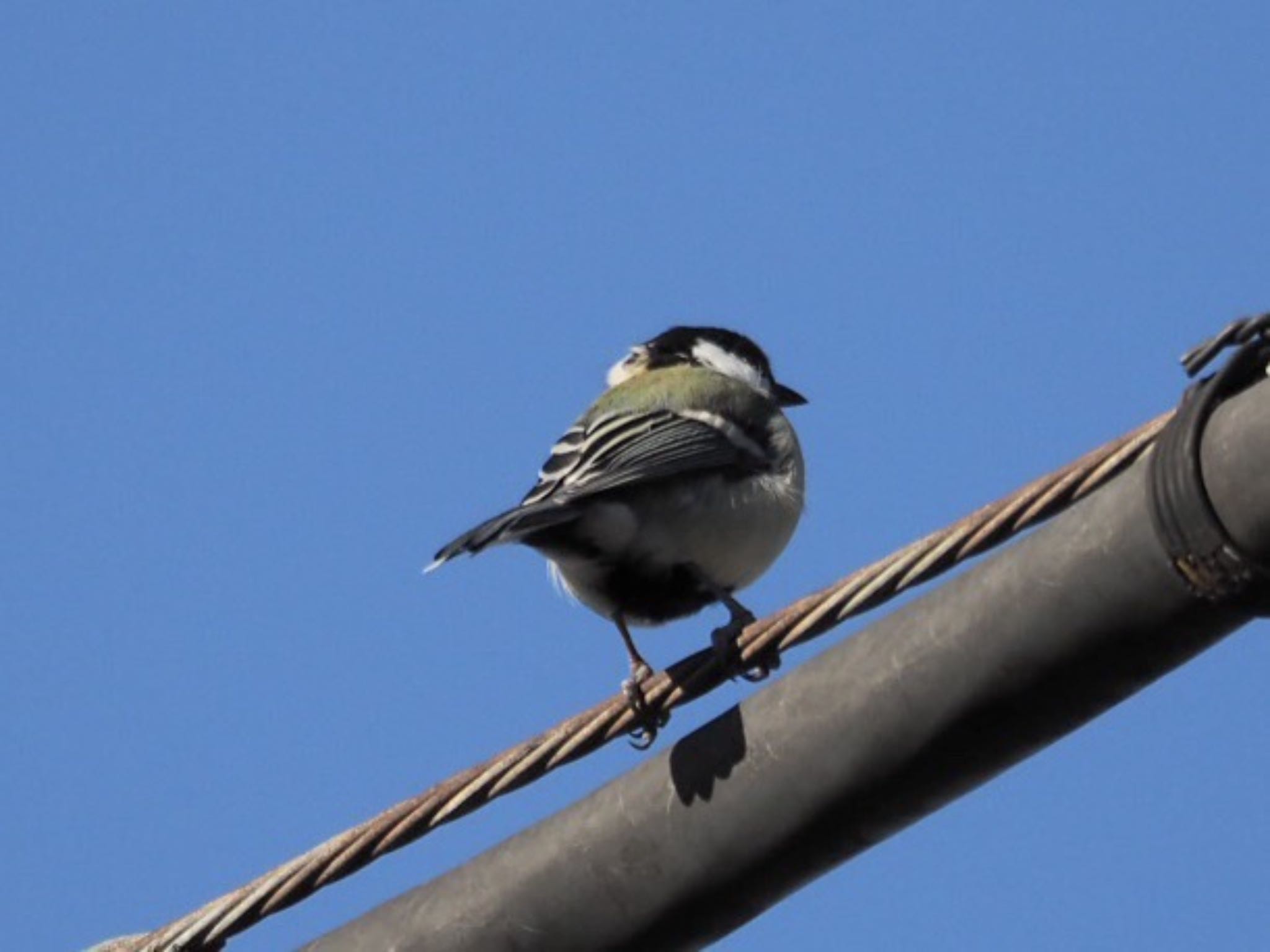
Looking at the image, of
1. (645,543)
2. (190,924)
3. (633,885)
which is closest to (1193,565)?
(633,885)

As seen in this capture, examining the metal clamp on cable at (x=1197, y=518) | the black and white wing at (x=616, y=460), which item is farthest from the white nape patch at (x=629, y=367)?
the metal clamp on cable at (x=1197, y=518)

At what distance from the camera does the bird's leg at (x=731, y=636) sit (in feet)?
12.1

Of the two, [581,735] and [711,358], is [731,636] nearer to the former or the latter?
[581,735]

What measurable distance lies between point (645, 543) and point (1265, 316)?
→ 292 cm

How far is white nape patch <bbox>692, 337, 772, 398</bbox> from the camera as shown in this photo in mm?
7055

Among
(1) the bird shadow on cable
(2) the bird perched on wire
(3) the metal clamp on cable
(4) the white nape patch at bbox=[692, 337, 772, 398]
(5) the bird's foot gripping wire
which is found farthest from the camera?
(4) the white nape patch at bbox=[692, 337, 772, 398]

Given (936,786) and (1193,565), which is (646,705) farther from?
(1193,565)

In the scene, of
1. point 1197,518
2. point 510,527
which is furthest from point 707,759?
point 510,527

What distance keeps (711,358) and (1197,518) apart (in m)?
4.64

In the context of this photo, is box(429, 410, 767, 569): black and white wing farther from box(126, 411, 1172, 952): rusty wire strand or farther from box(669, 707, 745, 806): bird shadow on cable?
box(669, 707, 745, 806): bird shadow on cable

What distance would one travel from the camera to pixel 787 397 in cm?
737

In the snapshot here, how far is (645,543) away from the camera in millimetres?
5602

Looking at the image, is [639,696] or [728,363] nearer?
[639,696]

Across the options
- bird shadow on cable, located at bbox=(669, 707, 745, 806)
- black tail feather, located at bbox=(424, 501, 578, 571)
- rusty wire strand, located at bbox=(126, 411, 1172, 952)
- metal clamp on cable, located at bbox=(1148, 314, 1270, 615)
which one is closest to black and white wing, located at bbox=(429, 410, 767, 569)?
black tail feather, located at bbox=(424, 501, 578, 571)
